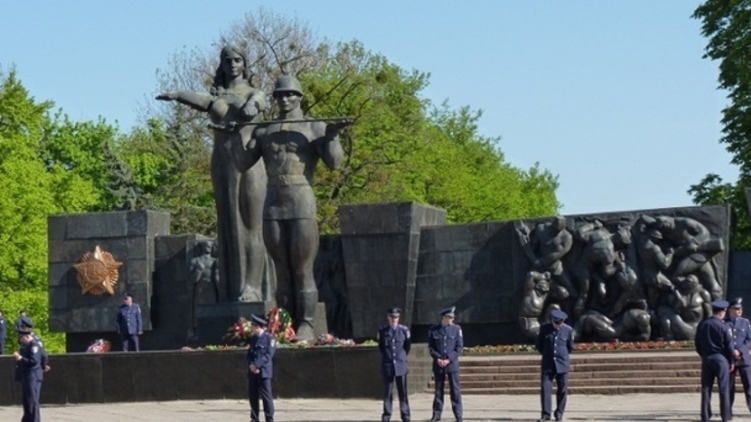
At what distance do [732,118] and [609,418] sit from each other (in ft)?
68.3

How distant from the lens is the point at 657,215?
2716 centimetres

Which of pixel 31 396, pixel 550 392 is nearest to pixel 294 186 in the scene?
pixel 31 396

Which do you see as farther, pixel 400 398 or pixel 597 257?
pixel 597 257

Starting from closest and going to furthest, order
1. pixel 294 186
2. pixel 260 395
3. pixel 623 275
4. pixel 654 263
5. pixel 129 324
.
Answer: pixel 260 395 < pixel 294 186 < pixel 654 263 < pixel 623 275 < pixel 129 324

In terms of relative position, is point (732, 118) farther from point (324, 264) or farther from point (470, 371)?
point (470, 371)

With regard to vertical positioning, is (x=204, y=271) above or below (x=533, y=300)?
above

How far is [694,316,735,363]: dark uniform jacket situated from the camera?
18.4 metres

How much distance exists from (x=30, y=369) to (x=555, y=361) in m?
6.00

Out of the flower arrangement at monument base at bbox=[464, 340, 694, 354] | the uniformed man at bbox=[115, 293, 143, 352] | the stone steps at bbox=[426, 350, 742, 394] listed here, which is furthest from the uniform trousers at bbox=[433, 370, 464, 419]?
the uniformed man at bbox=[115, 293, 143, 352]

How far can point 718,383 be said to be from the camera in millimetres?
18312

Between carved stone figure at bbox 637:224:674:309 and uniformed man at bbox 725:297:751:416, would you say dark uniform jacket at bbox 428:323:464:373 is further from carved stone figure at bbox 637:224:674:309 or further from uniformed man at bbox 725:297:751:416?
carved stone figure at bbox 637:224:674:309

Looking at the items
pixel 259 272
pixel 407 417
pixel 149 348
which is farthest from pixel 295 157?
pixel 149 348

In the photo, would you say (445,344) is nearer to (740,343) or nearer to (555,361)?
(555,361)

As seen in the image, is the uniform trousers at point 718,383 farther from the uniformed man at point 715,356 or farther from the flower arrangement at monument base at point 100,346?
the flower arrangement at monument base at point 100,346
